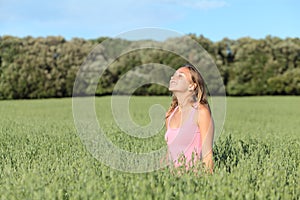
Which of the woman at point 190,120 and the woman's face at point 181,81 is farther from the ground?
the woman's face at point 181,81

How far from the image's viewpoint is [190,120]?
4.61m

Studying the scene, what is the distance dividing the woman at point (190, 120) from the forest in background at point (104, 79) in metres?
36.1

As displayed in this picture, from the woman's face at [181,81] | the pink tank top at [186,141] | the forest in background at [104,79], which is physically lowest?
the pink tank top at [186,141]

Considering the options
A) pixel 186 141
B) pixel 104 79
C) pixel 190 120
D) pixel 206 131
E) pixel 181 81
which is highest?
pixel 104 79

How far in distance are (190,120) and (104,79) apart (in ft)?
118

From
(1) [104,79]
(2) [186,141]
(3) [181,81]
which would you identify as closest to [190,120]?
(2) [186,141]

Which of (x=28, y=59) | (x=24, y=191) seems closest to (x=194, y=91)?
(x=24, y=191)

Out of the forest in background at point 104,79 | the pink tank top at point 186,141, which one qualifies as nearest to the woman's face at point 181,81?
the pink tank top at point 186,141

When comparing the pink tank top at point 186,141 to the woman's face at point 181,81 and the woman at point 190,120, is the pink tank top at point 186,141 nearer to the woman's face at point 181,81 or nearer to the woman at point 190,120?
the woman at point 190,120

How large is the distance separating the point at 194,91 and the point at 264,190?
1586 millimetres

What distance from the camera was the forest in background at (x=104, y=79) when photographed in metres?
45.7

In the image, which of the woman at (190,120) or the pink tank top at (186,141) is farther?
the pink tank top at (186,141)

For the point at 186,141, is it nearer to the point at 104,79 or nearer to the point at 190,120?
the point at 190,120

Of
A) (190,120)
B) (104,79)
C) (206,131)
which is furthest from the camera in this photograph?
(104,79)
